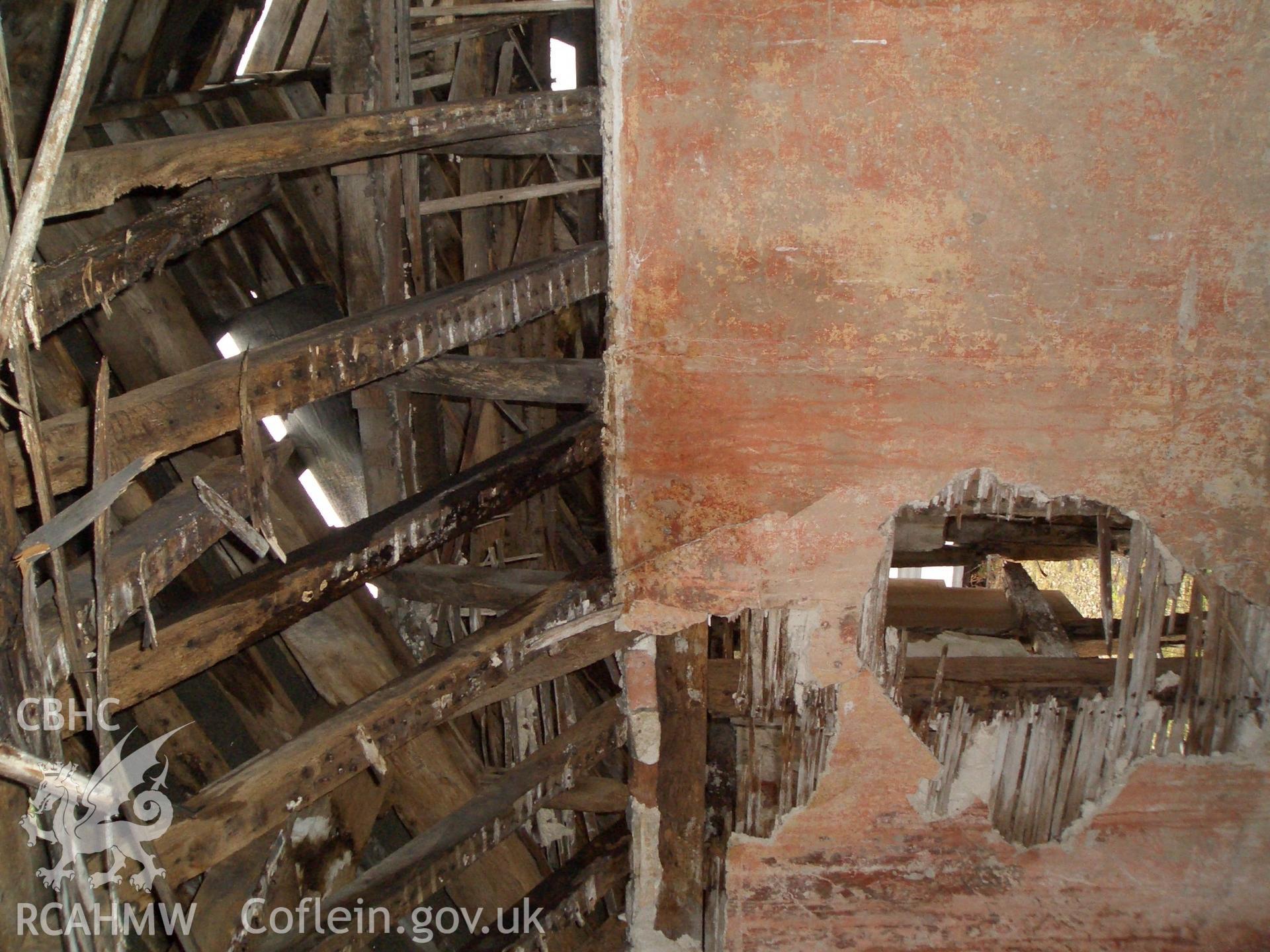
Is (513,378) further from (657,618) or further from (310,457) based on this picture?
(310,457)

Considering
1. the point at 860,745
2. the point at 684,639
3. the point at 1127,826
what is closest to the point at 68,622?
the point at 684,639

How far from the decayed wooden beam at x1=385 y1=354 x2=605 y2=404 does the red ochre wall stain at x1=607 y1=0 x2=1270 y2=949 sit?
38 cm

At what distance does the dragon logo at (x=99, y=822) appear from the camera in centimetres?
142

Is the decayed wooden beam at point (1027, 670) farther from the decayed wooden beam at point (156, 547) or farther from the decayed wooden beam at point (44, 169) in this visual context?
the decayed wooden beam at point (44, 169)

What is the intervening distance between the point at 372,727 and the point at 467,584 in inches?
37.5

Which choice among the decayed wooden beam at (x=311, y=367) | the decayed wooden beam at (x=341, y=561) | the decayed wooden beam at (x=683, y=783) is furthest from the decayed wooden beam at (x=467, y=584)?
the decayed wooden beam at (x=311, y=367)

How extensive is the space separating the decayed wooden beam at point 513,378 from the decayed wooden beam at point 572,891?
121 centimetres

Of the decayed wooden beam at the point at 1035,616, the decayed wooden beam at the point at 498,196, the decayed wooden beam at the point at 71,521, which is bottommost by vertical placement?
the decayed wooden beam at the point at 1035,616

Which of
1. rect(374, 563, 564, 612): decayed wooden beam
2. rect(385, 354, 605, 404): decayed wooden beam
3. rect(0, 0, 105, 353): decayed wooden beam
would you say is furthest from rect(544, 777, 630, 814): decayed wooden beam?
rect(0, 0, 105, 353): decayed wooden beam

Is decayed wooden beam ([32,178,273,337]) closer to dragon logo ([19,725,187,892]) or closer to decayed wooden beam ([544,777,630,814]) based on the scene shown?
dragon logo ([19,725,187,892])

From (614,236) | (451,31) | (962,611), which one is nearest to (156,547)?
(614,236)

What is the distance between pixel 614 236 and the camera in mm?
2172

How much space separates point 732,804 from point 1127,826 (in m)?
0.97

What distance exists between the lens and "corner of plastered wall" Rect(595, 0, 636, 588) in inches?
81.4
